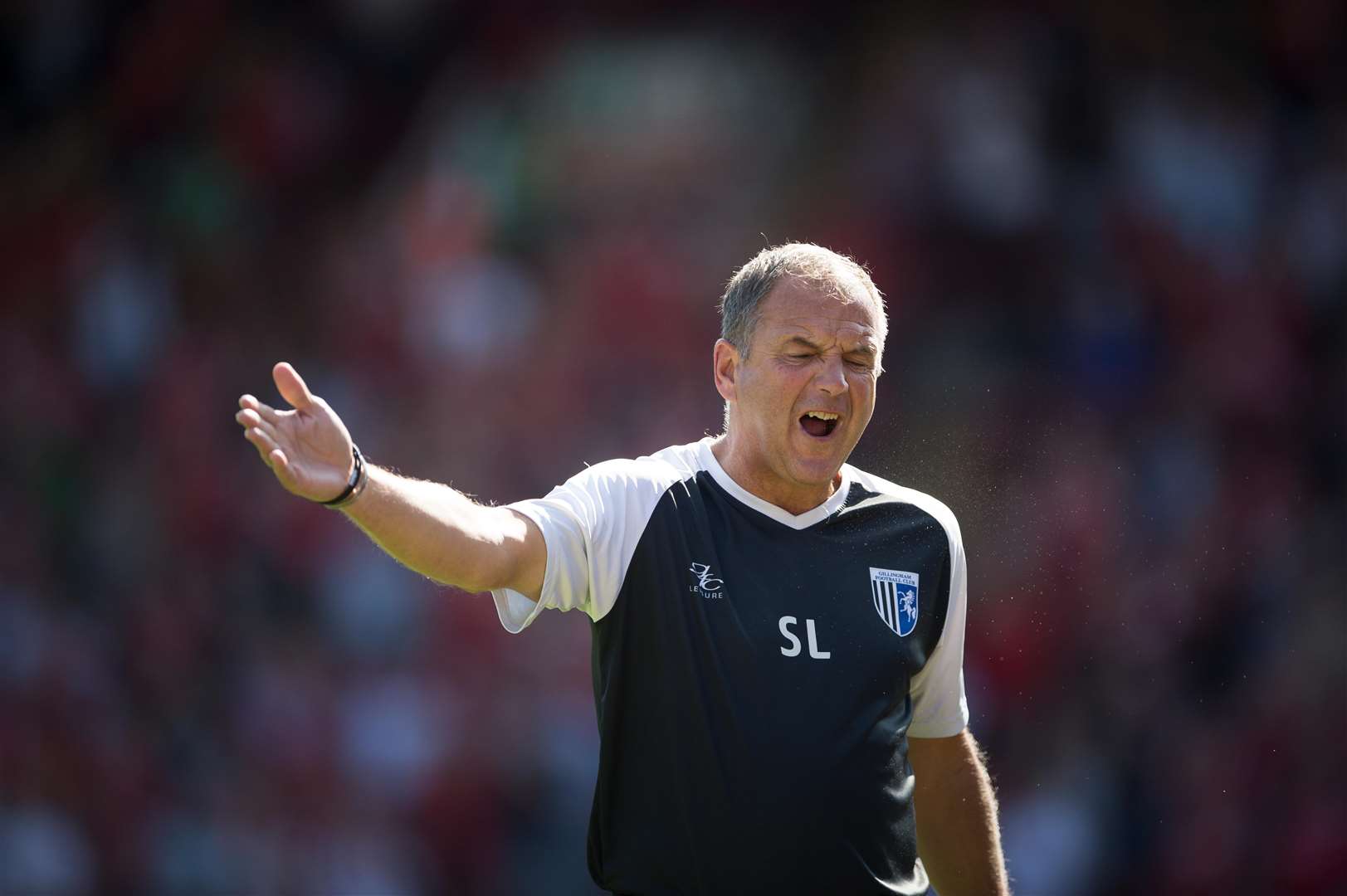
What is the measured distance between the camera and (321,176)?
8.92 metres

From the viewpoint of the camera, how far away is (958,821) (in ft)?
11.9

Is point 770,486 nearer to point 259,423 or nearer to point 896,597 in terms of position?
point 896,597

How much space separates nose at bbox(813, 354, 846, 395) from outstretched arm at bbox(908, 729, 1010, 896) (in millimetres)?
916

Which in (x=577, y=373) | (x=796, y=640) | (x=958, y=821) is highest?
(x=577, y=373)

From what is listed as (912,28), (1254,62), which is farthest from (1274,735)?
(912,28)

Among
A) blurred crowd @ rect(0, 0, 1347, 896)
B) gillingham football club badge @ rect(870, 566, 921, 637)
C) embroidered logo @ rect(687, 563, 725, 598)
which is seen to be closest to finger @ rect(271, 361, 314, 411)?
embroidered logo @ rect(687, 563, 725, 598)

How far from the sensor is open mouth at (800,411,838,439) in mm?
3420

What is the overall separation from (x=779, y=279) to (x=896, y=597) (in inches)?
31.8

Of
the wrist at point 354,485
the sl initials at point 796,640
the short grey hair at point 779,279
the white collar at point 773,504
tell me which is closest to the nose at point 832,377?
the short grey hair at point 779,279

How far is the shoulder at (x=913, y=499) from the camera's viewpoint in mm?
3580

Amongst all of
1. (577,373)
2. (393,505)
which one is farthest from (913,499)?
(577,373)

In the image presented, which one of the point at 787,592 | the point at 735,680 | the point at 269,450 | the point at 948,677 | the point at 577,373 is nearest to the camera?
the point at 269,450

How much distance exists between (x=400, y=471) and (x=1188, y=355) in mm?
4282

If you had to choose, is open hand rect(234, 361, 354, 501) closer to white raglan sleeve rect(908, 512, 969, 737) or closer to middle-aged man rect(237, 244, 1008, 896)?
middle-aged man rect(237, 244, 1008, 896)
